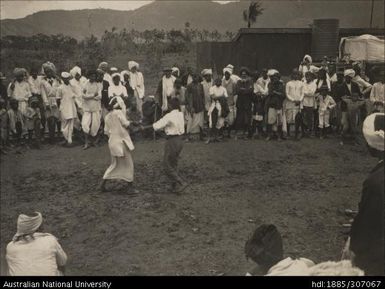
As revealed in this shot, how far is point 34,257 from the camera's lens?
13.3ft

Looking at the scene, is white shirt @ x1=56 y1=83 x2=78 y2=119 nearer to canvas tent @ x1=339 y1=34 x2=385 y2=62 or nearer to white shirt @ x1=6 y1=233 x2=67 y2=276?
white shirt @ x1=6 y1=233 x2=67 y2=276

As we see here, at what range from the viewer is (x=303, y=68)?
45.4 feet

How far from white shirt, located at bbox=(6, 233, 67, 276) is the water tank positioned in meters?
16.6

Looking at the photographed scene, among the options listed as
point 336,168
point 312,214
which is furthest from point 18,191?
point 336,168

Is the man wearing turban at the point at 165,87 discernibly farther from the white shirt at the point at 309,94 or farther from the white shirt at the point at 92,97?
the white shirt at the point at 309,94

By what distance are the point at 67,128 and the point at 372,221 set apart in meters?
9.15

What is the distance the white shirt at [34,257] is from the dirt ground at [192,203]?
1.65 m

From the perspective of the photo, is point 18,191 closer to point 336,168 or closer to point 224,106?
point 224,106

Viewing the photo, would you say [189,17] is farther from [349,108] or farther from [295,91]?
[349,108]

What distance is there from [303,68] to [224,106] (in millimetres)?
3432

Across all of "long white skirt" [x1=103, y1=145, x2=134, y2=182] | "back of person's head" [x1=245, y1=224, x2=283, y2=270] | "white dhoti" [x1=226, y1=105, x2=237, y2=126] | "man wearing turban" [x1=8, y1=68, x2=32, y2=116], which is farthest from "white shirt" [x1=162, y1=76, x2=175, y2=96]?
"back of person's head" [x1=245, y1=224, x2=283, y2=270]

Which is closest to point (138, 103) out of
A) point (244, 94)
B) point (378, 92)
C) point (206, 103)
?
point (206, 103)

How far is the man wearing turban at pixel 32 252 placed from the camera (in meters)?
4.03

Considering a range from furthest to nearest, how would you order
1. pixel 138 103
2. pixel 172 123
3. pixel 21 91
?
pixel 138 103
pixel 21 91
pixel 172 123
